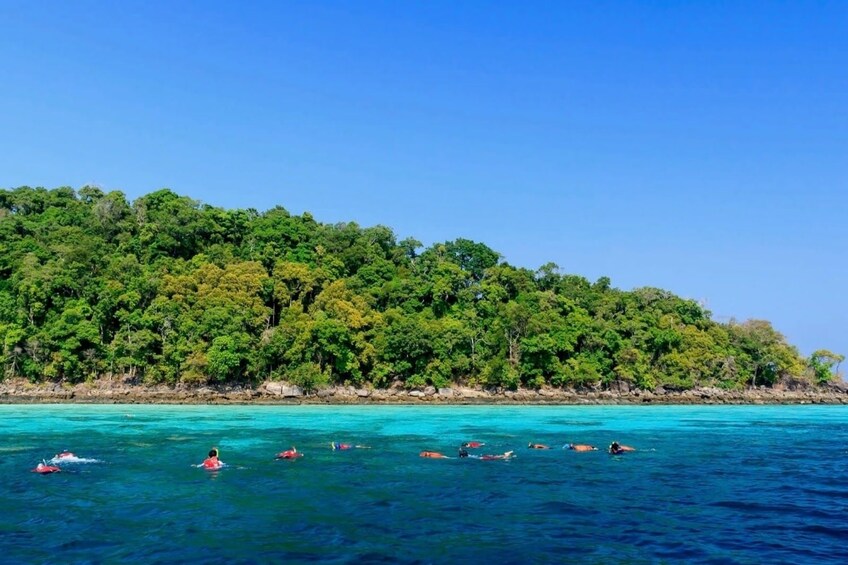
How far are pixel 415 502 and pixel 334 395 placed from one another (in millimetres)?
49094

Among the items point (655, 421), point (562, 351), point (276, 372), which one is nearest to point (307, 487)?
point (655, 421)

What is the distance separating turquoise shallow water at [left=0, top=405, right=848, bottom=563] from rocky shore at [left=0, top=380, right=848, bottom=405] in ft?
94.0

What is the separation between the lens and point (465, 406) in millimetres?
59562

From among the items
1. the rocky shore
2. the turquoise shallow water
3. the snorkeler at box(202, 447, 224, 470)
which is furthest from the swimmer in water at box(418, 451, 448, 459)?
the rocky shore

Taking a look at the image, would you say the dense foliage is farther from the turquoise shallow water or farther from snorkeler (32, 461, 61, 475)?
snorkeler (32, 461, 61, 475)

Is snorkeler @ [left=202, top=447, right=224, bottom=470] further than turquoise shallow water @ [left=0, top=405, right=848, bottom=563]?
Yes

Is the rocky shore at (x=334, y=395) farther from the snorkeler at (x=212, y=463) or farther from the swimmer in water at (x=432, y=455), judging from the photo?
the snorkeler at (x=212, y=463)

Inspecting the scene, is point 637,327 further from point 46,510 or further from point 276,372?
point 46,510

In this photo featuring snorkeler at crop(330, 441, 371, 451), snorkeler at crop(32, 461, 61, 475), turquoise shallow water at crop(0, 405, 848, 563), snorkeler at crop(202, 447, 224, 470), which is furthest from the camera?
snorkeler at crop(330, 441, 371, 451)

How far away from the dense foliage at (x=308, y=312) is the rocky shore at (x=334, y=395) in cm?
130

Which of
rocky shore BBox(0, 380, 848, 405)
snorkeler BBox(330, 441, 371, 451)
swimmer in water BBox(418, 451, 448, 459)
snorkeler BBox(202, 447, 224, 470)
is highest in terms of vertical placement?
snorkeler BBox(202, 447, 224, 470)

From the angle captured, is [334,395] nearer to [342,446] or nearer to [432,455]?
[342,446]

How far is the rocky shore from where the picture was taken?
56531mm

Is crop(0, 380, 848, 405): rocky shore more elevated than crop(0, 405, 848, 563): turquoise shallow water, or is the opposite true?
crop(0, 405, 848, 563): turquoise shallow water
